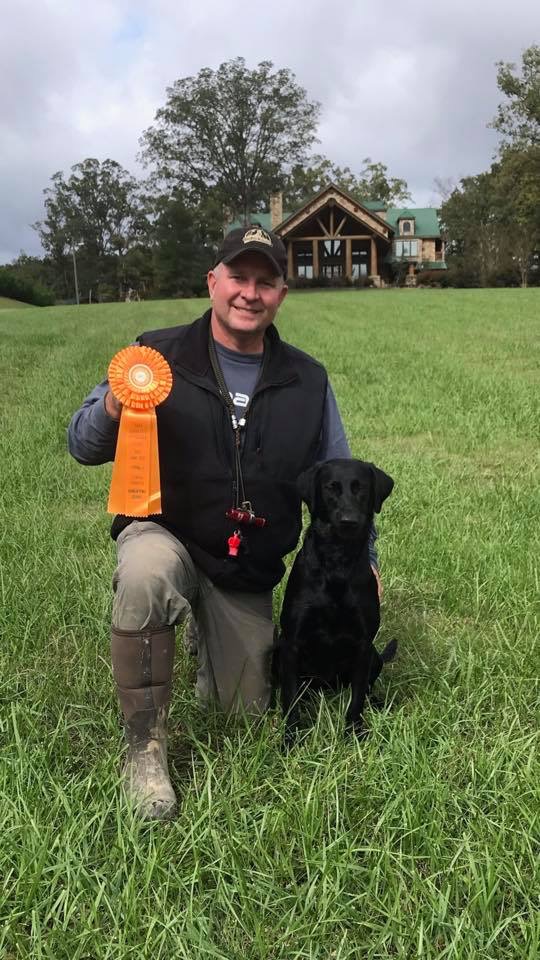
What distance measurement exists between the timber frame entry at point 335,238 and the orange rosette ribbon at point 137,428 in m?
42.7

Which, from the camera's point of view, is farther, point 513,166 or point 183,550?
point 513,166

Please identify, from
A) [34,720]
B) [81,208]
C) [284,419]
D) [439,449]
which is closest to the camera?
[34,720]

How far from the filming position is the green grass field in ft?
5.56

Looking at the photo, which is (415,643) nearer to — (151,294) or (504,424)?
(504,424)

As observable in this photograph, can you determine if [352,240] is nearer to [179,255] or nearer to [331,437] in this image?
[179,255]

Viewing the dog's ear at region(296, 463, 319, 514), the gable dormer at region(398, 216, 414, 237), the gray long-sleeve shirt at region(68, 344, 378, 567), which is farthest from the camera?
the gable dormer at region(398, 216, 414, 237)

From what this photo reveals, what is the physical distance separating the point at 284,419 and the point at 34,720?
51.6 inches

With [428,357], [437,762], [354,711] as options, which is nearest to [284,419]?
[354,711]

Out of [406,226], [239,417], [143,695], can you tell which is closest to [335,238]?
[406,226]

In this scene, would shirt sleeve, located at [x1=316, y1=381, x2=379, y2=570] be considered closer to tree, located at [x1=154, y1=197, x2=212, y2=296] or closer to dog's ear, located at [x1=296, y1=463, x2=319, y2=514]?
dog's ear, located at [x1=296, y1=463, x2=319, y2=514]

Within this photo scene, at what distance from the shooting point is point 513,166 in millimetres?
49188

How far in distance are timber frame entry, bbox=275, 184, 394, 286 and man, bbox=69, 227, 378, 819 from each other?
42.2 meters

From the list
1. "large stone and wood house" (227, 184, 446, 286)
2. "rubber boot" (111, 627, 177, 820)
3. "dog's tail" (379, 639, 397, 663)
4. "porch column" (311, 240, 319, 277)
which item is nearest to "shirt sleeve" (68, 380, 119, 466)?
"rubber boot" (111, 627, 177, 820)

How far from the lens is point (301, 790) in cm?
210
